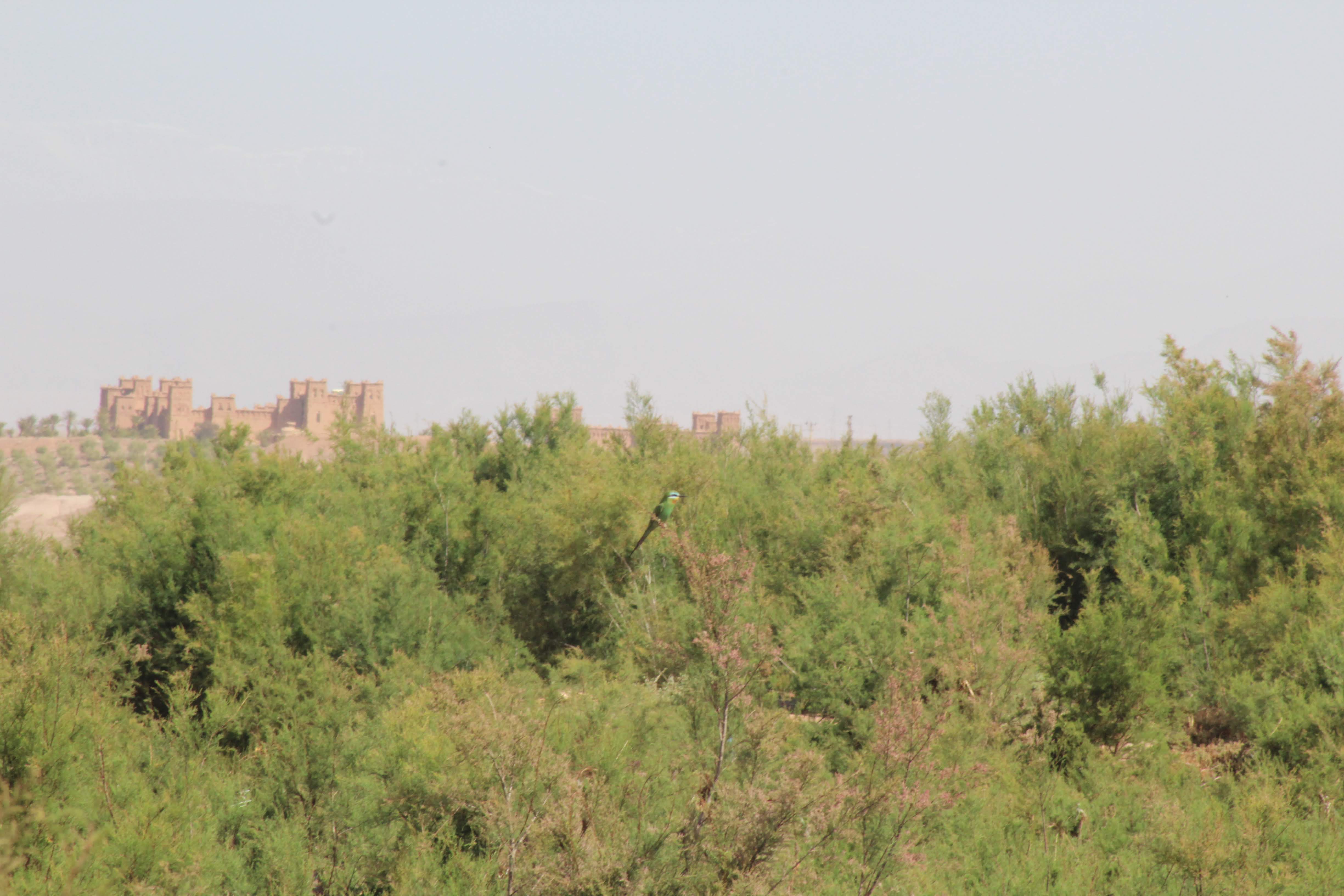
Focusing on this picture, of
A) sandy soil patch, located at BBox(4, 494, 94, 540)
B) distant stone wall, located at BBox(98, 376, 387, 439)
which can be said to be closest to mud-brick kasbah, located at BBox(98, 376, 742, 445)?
distant stone wall, located at BBox(98, 376, 387, 439)

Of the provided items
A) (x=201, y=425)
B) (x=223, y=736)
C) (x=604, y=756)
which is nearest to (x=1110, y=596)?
(x=604, y=756)

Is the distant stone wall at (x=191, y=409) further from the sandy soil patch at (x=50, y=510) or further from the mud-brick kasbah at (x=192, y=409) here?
the sandy soil patch at (x=50, y=510)

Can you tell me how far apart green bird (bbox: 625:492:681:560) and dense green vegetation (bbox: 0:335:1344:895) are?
25 centimetres

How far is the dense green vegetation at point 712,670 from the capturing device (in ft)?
18.8

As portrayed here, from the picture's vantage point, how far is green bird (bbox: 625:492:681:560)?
12672mm

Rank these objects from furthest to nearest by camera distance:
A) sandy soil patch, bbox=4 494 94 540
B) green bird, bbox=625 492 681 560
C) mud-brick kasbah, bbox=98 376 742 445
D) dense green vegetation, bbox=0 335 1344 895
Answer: mud-brick kasbah, bbox=98 376 742 445
sandy soil patch, bbox=4 494 94 540
green bird, bbox=625 492 681 560
dense green vegetation, bbox=0 335 1344 895

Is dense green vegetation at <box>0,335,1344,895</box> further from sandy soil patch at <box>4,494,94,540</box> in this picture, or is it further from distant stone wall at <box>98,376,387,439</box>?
distant stone wall at <box>98,376,387,439</box>

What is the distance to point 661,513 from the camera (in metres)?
13.7

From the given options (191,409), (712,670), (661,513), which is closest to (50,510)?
(661,513)

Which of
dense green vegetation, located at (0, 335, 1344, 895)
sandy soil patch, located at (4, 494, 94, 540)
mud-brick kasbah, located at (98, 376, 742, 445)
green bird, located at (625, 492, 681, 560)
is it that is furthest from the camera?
mud-brick kasbah, located at (98, 376, 742, 445)

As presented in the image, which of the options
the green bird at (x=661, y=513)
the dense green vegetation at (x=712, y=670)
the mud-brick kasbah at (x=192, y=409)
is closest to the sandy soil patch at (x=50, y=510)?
the dense green vegetation at (x=712, y=670)

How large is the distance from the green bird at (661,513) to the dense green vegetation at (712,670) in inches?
9.9

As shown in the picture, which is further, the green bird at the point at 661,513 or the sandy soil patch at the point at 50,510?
the sandy soil patch at the point at 50,510

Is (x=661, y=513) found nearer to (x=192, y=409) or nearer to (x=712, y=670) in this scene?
(x=712, y=670)
